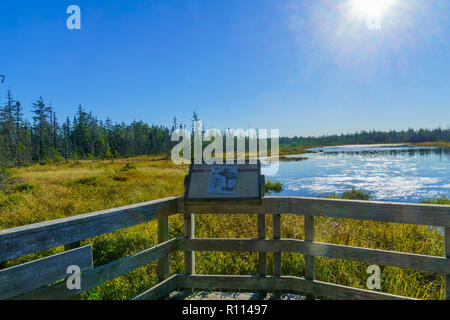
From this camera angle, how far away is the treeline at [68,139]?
56875mm

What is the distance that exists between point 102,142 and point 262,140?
92520 mm

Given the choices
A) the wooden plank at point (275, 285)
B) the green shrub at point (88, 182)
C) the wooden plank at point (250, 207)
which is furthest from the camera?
the green shrub at point (88, 182)

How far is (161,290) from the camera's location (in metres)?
3.37

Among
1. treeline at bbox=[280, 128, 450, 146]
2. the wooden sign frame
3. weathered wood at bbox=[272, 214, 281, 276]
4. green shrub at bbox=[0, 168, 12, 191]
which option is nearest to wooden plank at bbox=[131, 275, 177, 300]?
the wooden sign frame

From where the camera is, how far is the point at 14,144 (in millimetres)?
53375

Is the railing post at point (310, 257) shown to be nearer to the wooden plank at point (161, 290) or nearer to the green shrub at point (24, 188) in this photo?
the wooden plank at point (161, 290)

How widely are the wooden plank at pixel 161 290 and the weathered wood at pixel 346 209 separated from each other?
84cm

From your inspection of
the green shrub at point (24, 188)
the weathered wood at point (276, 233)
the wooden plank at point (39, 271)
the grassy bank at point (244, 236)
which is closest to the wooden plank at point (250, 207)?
the weathered wood at point (276, 233)

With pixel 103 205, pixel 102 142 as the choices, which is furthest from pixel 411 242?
pixel 102 142

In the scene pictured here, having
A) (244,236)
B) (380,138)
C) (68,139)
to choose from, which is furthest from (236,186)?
(380,138)

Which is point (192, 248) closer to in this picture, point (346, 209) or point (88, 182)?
point (346, 209)

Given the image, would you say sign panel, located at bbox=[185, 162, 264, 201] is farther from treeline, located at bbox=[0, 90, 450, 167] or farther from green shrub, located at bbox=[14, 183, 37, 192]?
treeline, located at bbox=[0, 90, 450, 167]

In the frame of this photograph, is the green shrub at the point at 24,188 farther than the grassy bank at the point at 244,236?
Yes

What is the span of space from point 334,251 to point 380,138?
7099 inches
